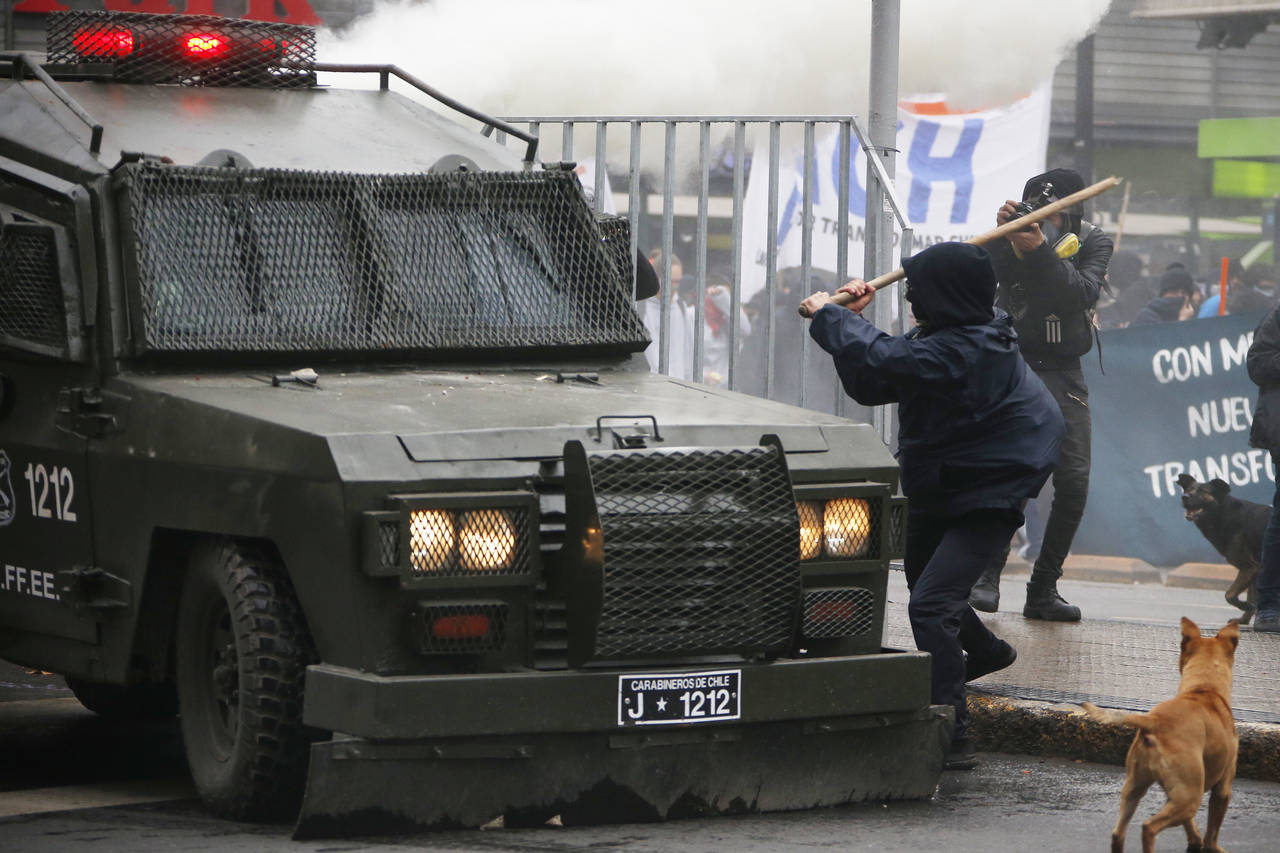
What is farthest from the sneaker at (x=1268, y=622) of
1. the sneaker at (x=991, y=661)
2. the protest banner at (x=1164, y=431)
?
the protest banner at (x=1164, y=431)

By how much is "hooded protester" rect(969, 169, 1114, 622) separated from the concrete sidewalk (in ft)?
0.60

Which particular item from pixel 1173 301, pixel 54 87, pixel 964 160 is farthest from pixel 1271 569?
pixel 964 160

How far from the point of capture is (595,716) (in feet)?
18.8

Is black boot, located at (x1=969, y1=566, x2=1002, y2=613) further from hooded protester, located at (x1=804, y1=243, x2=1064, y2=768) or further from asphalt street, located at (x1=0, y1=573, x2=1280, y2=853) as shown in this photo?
hooded protester, located at (x1=804, y1=243, x2=1064, y2=768)

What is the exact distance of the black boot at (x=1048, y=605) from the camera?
9695 millimetres

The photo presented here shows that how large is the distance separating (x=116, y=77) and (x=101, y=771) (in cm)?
240

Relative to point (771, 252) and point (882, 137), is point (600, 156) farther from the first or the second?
point (882, 137)

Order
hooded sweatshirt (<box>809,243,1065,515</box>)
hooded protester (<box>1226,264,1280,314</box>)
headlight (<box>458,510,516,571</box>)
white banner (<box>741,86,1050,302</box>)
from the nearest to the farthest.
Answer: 1. headlight (<box>458,510,516,571</box>)
2. hooded sweatshirt (<box>809,243,1065,515</box>)
3. white banner (<box>741,86,1050,302</box>)
4. hooded protester (<box>1226,264,1280,314</box>)

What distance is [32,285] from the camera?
21.8ft

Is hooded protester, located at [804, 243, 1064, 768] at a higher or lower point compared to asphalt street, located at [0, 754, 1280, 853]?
higher

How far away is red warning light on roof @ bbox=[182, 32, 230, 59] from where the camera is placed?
773 centimetres

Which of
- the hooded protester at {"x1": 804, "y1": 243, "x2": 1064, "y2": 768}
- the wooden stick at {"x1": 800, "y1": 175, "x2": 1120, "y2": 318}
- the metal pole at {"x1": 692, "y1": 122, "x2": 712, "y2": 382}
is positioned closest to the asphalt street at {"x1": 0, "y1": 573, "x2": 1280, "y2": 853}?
the hooded protester at {"x1": 804, "y1": 243, "x2": 1064, "y2": 768}

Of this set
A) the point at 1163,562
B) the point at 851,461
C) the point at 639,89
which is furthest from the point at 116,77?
the point at 1163,562

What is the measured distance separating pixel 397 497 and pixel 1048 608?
484 centimetres
